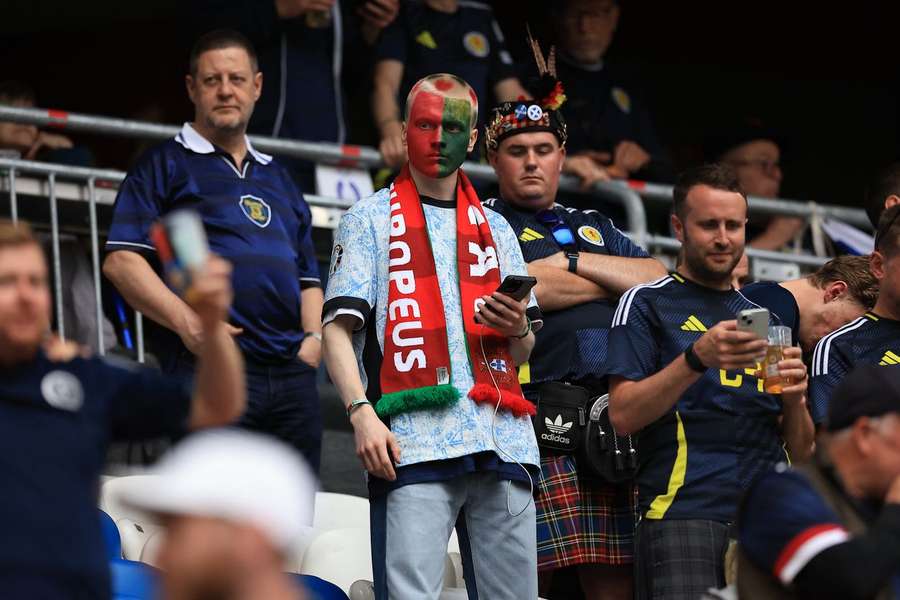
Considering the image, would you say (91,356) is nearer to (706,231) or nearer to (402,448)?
(402,448)

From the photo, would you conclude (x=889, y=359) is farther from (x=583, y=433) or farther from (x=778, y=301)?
(x=583, y=433)

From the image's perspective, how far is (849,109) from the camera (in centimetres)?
1173

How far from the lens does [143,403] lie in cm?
378

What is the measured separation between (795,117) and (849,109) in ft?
1.36

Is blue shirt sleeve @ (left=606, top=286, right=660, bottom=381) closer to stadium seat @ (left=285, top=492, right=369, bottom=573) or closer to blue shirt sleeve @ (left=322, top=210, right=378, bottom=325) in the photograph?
blue shirt sleeve @ (left=322, top=210, right=378, bottom=325)

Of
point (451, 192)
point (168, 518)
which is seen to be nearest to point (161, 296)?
point (451, 192)

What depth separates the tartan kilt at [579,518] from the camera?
5543 mm

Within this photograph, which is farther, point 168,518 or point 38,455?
point 38,455

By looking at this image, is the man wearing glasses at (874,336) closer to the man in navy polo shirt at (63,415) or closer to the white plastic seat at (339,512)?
the white plastic seat at (339,512)

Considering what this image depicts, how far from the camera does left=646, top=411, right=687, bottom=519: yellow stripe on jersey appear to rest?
5172 mm

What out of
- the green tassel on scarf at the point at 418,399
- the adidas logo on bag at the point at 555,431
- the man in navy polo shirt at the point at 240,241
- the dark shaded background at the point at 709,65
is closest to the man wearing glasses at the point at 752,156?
the dark shaded background at the point at 709,65

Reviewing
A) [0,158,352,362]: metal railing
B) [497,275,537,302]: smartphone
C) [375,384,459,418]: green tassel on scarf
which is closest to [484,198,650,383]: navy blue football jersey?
[497,275,537,302]: smartphone

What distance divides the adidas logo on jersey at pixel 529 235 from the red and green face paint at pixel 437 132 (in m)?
0.71

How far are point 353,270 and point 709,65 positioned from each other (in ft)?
23.2
